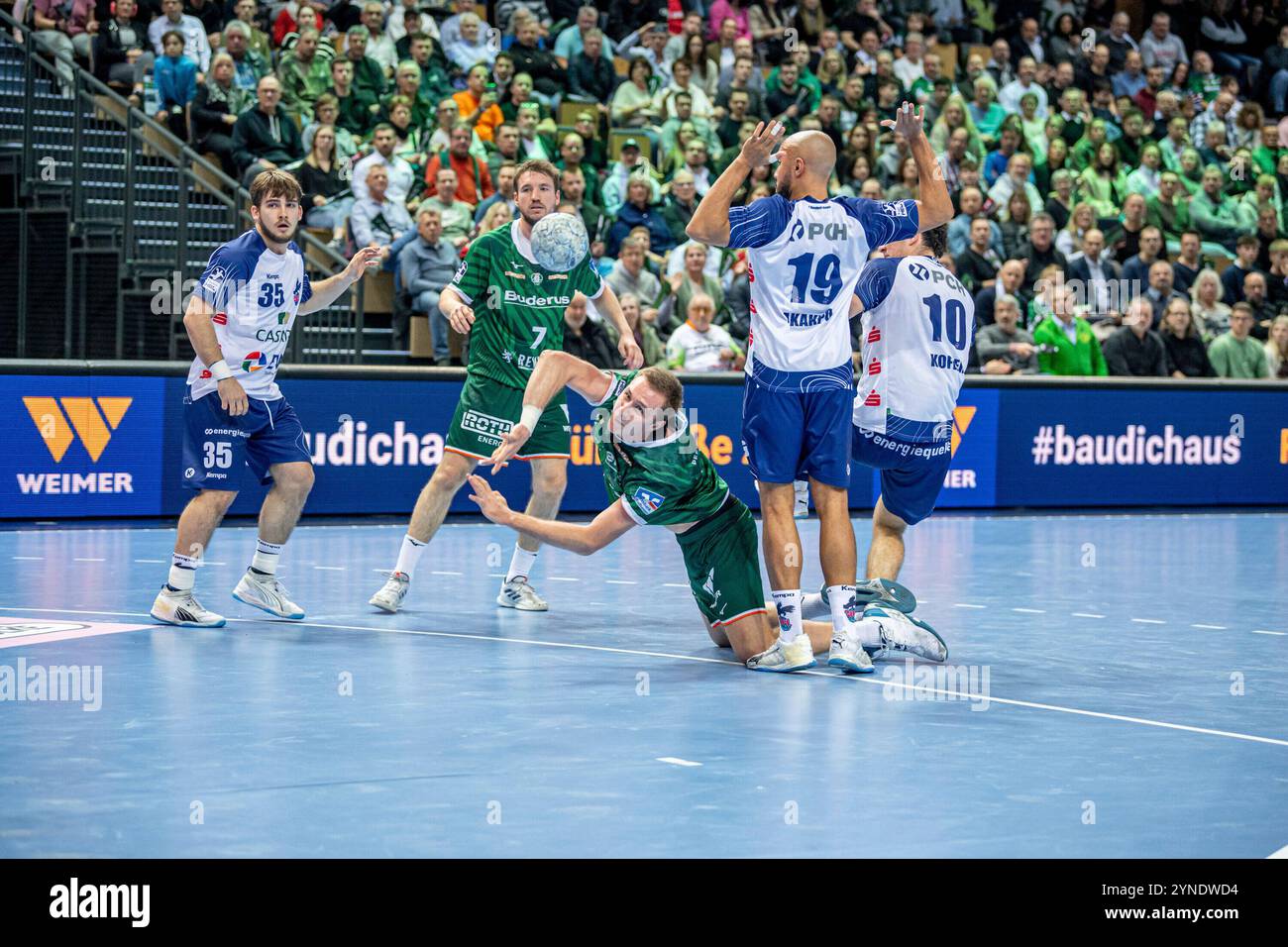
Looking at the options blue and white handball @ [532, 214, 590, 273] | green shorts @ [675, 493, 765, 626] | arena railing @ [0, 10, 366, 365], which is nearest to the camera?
green shorts @ [675, 493, 765, 626]

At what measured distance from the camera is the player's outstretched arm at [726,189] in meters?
7.56

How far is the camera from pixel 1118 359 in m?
18.4

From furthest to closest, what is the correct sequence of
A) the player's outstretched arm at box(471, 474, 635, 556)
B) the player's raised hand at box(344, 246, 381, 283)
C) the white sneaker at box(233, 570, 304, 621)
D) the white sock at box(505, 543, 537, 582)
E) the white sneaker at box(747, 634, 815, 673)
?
the white sock at box(505, 543, 537, 582) < the player's raised hand at box(344, 246, 381, 283) < the white sneaker at box(233, 570, 304, 621) < the white sneaker at box(747, 634, 815, 673) < the player's outstretched arm at box(471, 474, 635, 556)

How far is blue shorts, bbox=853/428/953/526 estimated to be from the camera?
344 inches

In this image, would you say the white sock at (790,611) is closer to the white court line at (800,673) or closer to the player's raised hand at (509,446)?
the white court line at (800,673)

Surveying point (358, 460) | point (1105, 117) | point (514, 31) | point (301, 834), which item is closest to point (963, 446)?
point (358, 460)

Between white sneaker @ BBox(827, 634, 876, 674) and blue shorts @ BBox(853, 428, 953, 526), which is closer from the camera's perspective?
white sneaker @ BBox(827, 634, 876, 674)

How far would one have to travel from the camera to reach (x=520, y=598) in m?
9.77

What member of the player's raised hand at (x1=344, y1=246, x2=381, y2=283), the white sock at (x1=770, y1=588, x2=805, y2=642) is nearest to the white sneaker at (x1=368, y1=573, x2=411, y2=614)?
the player's raised hand at (x1=344, y1=246, x2=381, y2=283)

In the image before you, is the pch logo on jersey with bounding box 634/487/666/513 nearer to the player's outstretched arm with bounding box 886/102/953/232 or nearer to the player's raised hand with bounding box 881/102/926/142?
the player's outstretched arm with bounding box 886/102/953/232

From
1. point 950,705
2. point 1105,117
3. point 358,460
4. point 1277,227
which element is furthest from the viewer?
point 1105,117

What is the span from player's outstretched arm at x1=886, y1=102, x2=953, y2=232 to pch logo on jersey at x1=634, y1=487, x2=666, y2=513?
1.85m

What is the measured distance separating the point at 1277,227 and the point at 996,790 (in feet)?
61.1
